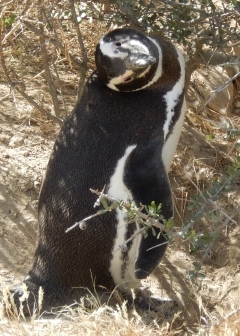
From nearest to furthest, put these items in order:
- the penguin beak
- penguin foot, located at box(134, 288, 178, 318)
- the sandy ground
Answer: the penguin beak → penguin foot, located at box(134, 288, 178, 318) → the sandy ground

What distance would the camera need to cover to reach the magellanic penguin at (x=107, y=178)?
2.54 metres

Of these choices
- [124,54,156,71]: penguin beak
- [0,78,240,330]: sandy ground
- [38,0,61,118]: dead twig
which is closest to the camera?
[124,54,156,71]: penguin beak

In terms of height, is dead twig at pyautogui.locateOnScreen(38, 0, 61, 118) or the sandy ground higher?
dead twig at pyautogui.locateOnScreen(38, 0, 61, 118)

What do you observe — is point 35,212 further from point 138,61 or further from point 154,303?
point 138,61

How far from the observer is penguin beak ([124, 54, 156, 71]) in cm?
250

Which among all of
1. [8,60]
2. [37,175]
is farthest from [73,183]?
[8,60]

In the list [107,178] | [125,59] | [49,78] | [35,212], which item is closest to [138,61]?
[125,59]

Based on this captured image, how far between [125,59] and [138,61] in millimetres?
51

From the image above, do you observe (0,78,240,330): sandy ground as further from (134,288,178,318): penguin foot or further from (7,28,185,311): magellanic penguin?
(7,28,185,311): magellanic penguin

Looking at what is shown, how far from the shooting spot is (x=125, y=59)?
2.52m

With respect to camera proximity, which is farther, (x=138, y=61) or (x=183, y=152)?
(x=183, y=152)

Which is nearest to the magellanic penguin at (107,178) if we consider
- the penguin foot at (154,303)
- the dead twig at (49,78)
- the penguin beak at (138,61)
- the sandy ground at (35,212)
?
the penguin beak at (138,61)

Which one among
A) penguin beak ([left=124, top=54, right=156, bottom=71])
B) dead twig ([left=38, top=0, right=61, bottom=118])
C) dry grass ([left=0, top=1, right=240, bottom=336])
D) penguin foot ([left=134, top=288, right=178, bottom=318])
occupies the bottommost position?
penguin foot ([left=134, top=288, right=178, bottom=318])

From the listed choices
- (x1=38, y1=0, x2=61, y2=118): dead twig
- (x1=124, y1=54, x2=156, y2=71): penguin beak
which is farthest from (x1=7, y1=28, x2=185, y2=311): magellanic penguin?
(x1=38, y1=0, x2=61, y2=118): dead twig
